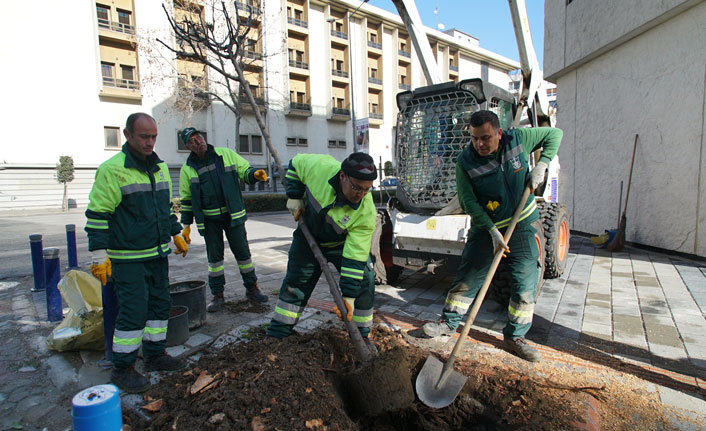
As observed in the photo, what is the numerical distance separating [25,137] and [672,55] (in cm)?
2622

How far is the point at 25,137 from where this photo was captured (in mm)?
19797

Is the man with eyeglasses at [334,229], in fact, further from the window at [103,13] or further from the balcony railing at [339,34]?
the balcony railing at [339,34]

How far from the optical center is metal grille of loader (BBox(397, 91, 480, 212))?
445 centimetres

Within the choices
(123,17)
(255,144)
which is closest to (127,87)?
(123,17)

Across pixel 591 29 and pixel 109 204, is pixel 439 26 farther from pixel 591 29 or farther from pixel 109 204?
pixel 109 204

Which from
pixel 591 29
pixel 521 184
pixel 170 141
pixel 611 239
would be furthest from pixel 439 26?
pixel 521 184

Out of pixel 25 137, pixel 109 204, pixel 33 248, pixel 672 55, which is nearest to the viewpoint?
pixel 109 204

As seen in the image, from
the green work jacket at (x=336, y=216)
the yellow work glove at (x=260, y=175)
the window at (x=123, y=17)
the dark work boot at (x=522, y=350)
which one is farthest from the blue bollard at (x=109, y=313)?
the window at (x=123, y=17)

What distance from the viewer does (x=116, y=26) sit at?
2197 cm

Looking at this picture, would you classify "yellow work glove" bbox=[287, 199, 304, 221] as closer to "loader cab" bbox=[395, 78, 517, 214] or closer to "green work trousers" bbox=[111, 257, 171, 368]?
"green work trousers" bbox=[111, 257, 171, 368]

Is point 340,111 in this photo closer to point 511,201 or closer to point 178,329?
point 511,201

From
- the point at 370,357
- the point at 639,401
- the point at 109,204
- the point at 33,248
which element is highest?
the point at 109,204

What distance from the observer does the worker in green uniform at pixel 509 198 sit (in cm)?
313

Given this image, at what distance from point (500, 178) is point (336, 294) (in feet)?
5.47
